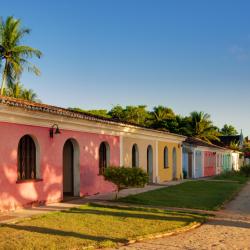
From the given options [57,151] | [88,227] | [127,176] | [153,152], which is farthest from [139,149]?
[88,227]

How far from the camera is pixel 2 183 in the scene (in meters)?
10.9

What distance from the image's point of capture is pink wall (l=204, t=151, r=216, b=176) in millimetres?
36237

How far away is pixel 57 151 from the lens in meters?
13.4

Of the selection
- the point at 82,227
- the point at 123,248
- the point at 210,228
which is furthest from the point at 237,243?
the point at 82,227

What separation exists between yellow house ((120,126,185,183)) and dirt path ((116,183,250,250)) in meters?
8.40

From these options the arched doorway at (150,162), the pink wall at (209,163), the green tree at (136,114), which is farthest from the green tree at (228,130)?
the arched doorway at (150,162)

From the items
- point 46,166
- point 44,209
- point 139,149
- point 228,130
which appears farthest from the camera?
point 228,130

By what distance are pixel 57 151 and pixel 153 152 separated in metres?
10.0

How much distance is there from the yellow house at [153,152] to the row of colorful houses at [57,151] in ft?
0.16

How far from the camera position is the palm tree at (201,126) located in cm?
5141

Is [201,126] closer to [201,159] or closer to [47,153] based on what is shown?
[201,159]

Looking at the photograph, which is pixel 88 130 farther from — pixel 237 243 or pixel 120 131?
pixel 237 243

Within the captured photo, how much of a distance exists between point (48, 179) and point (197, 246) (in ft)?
21.7

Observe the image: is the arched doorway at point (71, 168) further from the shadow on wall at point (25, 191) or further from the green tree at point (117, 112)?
the green tree at point (117, 112)
